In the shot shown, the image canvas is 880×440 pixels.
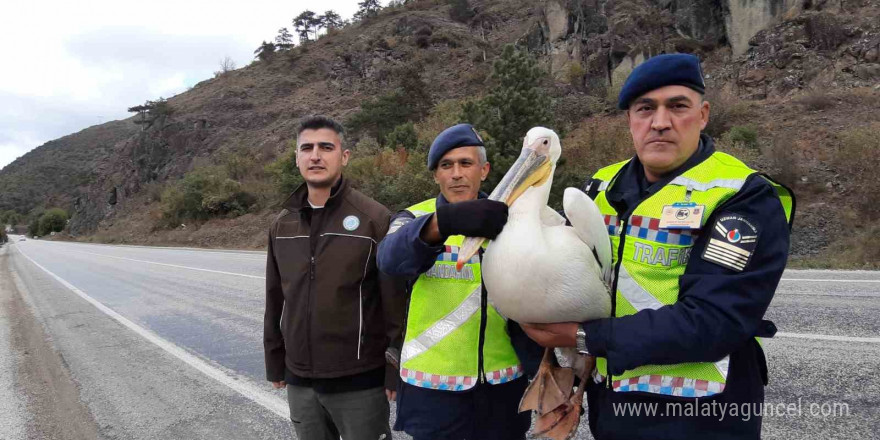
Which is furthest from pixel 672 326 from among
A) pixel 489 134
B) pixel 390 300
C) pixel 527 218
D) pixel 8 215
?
pixel 8 215

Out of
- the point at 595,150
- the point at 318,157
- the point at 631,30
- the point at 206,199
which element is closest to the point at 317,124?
the point at 318,157

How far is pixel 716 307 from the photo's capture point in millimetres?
1385

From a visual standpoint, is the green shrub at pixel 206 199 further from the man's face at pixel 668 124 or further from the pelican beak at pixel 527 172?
the man's face at pixel 668 124

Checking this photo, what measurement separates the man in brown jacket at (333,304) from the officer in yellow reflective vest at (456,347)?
40cm

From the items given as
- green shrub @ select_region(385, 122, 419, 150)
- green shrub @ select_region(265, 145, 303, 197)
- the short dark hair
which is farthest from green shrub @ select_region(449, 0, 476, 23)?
the short dark hair

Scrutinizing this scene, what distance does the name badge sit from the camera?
4.94 feet

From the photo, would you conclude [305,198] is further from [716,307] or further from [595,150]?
[595,150]

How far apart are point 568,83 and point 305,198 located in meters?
31.5

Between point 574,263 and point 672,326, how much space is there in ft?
1.10

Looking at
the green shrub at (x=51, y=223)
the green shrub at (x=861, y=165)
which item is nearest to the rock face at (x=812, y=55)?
the green shrub at (x=861, y=165)

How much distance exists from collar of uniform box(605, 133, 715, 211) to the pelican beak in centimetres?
27

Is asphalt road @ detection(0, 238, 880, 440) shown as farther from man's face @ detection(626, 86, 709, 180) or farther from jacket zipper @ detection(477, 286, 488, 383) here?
man's face @ detection(626, 86, 709, 180)

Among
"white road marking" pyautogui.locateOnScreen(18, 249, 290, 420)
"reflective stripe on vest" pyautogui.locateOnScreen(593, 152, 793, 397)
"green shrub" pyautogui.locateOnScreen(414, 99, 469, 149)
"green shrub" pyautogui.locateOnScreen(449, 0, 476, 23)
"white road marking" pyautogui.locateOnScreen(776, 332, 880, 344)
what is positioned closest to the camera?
"reflective stripe on vest" pyautogui.locateOnScreen(593, 152, 793, 397)

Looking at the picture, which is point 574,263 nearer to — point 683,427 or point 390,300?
point 683,427
